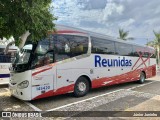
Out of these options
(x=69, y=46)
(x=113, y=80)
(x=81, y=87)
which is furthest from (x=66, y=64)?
(x=113, y=80)

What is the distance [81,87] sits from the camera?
10125mm

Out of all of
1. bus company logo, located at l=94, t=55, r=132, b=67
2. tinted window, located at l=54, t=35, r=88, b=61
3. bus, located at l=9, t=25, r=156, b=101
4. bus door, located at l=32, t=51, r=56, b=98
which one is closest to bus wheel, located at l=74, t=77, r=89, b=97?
bus, located at l=9, t=25, r=156, b=101

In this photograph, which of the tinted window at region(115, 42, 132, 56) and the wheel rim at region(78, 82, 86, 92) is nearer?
the wheel rim at region(78, 82, 86, 92)

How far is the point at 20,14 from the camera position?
695 centimetres

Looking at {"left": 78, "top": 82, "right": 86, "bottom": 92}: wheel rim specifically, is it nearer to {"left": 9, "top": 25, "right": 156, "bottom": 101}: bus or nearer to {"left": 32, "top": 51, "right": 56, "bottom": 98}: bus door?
{"left": 9, "top": 25, "right": 156, "bottom": 101}: bus

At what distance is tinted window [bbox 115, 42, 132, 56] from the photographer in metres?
12.8

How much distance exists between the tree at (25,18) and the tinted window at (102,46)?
128 inches

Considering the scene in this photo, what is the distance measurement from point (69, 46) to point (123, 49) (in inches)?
196

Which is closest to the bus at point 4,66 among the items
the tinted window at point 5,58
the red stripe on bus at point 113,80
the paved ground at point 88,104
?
the tinted window at point 5,58

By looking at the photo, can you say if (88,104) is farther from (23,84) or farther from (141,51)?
(141,51)

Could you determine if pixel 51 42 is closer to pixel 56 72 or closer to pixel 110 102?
pixel 56 72

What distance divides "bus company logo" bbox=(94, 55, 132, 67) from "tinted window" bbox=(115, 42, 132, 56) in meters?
0.38

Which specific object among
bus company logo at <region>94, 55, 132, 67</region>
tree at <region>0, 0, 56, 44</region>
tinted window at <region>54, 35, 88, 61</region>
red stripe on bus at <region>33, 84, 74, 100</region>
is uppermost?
tree at <region>0, 0, 56, 44</region>

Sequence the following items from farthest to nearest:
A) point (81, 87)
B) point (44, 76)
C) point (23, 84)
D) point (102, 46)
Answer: point (102, 46) → point (81, 87) → point (44, 76) → point (23, 84)
